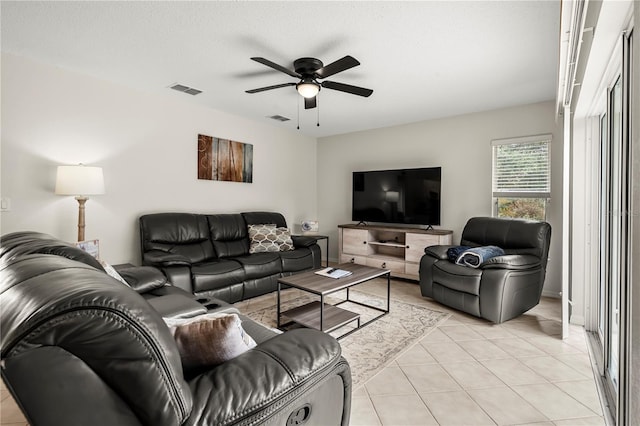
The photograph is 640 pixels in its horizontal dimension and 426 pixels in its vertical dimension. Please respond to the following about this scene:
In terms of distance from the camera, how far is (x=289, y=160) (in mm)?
5555

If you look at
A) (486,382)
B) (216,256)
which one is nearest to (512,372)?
(486,382)

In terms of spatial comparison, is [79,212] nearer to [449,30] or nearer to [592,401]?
[449,30]

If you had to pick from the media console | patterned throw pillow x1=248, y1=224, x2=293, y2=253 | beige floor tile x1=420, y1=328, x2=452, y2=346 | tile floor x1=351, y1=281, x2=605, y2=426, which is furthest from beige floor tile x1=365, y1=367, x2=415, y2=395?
patterned throw pillow x1=248, y1=224, x2=293, y2=253

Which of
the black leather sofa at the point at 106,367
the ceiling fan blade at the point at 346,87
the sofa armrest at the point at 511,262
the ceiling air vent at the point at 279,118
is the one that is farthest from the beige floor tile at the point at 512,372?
the ceiling air vent at the point at 279,118

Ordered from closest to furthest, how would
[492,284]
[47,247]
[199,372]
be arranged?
[199,372]
[47,247]
[492,284]

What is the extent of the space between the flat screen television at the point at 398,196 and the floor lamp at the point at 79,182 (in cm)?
362

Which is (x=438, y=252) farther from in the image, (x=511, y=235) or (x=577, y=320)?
(x=577, y=320)

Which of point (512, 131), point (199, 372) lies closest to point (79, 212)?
point (199, 372)

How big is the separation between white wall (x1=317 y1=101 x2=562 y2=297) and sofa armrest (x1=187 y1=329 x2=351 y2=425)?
385 centimetres

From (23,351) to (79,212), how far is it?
3.07m

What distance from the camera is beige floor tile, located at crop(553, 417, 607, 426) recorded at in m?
1.62

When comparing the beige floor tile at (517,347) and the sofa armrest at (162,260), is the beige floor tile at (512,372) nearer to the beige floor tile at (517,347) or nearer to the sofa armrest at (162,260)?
the beige floor tile at (517,347)

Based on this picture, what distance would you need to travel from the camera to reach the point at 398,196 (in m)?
4.82

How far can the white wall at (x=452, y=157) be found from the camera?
379 centimetres
